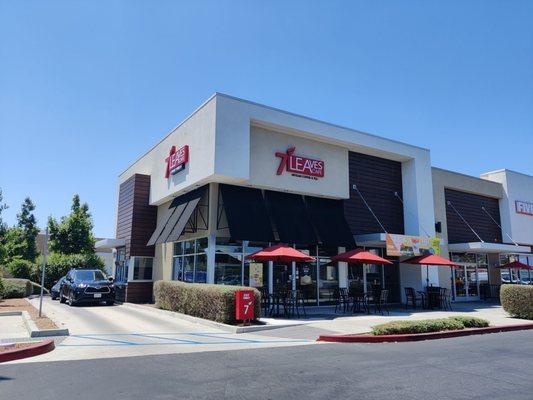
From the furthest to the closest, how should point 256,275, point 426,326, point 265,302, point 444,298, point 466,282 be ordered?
point 466,282 < point 444,298 < point 256,275 < point 265,302 < point 426,326

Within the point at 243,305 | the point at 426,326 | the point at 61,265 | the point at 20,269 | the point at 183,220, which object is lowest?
the point at 426,326

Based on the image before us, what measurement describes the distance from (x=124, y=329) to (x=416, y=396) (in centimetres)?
969

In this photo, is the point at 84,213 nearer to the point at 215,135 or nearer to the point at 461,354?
the point at 215,135

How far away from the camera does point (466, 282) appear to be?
1093 inches

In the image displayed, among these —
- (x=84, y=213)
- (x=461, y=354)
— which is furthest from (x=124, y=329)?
(x=84, y=213)

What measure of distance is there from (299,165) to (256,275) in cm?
541

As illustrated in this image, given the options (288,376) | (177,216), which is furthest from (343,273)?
(288,376)

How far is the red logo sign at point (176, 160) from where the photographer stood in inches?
795

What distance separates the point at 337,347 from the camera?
10430 mm

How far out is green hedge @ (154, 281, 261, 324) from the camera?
1358 cm

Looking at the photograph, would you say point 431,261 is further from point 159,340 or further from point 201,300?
point 159,340


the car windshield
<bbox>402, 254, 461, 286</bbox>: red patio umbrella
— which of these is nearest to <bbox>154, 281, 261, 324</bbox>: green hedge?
the car windshield

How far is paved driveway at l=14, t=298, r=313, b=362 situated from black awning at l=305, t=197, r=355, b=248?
7.67 meters

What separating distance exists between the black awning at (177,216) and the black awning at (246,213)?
4.56 ft
